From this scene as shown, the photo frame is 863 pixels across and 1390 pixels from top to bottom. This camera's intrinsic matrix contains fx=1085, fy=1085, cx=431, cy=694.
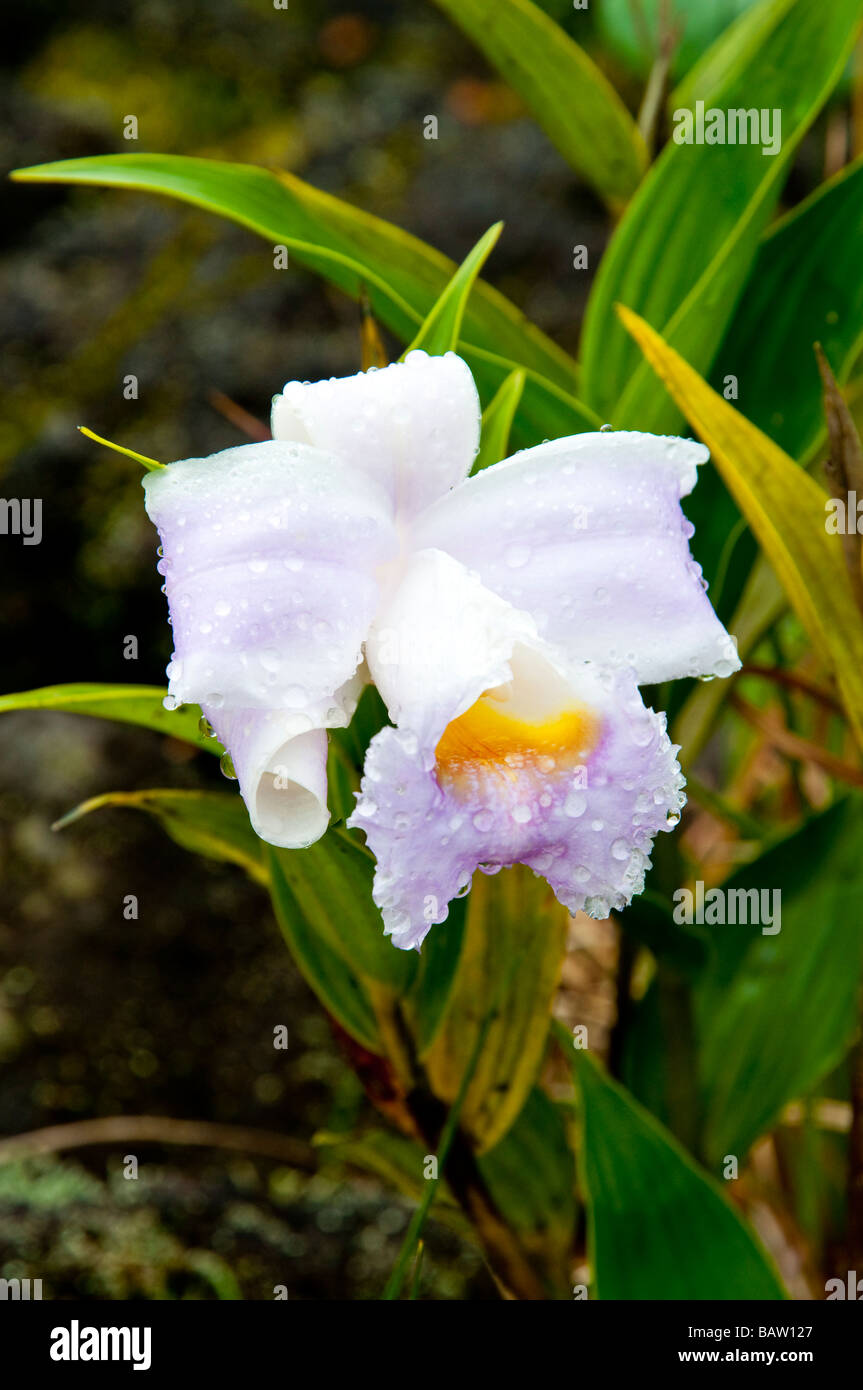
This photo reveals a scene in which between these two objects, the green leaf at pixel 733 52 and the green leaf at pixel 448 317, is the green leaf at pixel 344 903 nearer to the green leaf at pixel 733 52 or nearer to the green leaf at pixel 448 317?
the green leaf at pixel 448 317

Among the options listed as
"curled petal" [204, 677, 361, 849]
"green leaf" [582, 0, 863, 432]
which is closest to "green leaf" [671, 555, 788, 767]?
"green leaf" [582, 0, 863, 432]

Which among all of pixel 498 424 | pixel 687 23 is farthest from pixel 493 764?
pixel 687 23

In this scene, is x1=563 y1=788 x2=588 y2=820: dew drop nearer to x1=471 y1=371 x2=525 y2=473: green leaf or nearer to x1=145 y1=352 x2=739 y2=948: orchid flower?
x1=145 y1=352 x2=739 y2=948: orchid flower

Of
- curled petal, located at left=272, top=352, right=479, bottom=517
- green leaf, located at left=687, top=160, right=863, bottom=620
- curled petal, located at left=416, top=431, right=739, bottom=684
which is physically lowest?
curled petal, located at left=416, top=431, right=739, bottom=684

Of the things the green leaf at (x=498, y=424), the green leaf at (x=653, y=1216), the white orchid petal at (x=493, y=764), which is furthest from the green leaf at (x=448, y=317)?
the green leaf at (x=653, y=1216)

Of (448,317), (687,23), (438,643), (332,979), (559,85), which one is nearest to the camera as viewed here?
(438,643)

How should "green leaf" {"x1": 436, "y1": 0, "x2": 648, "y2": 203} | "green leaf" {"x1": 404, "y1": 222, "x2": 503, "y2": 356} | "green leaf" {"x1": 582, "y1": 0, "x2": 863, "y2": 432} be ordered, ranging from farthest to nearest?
"green leaf" {"x1": 436, "y1": 0, "x2": 648, "y2": 203}
"green leaf" {"x1": 582, "y1": 0, "x2": 863, "y2": 432}
"green leaf" {"x1": 404, "y1": 222, "x2": 503, "y2": 356}

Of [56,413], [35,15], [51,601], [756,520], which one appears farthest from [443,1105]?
[35,15]

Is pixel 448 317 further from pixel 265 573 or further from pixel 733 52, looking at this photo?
pixel 733 52
